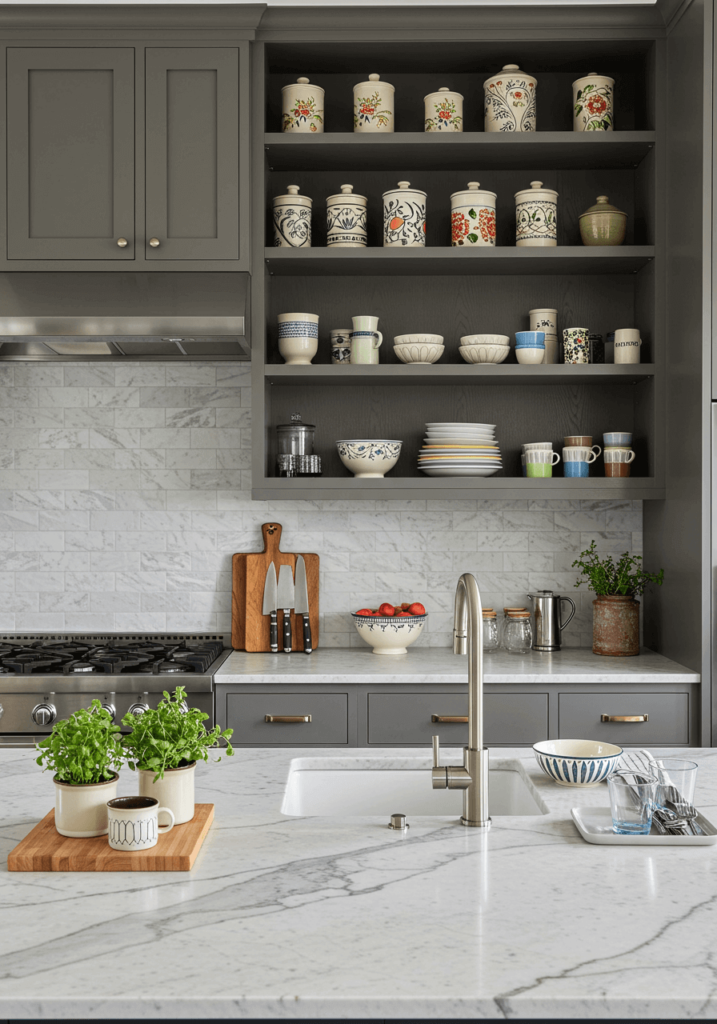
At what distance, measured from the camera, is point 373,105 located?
9.66ft

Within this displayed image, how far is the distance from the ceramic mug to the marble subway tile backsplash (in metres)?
2.02

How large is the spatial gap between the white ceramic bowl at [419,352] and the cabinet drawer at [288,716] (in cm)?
117

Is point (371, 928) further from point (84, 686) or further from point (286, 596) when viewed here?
point (286, 596)

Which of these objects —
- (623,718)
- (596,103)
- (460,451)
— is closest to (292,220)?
(460,451)

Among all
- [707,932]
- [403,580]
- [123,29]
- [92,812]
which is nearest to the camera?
[707,932]

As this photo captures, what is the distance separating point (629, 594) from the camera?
3.04 metres

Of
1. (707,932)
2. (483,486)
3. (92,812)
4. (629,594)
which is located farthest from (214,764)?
(629,594)

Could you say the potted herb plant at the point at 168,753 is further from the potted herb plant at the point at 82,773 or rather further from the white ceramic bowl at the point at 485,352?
the white ceramic bowl at the point at 485,352

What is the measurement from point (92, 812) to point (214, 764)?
46 centimetres

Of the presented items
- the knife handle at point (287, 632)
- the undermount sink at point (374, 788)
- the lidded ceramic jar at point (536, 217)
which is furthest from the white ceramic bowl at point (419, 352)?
the undermount sink at point (374, 788)

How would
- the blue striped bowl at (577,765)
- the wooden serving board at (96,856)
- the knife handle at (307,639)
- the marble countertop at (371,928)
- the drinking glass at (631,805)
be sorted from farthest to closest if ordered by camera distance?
the knife handle at (307,639) → the blue striped bowl at (577,765) → the drinking glass at (631,805) → the wooden serving board at (96,856) → the marble countertop at (371,928)

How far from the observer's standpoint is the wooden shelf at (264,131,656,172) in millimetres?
2887

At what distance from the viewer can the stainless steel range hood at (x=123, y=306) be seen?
2.78 m

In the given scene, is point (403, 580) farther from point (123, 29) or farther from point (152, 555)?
point (123, 29)
